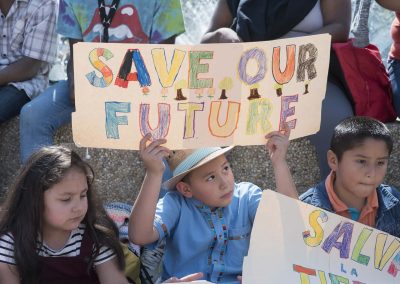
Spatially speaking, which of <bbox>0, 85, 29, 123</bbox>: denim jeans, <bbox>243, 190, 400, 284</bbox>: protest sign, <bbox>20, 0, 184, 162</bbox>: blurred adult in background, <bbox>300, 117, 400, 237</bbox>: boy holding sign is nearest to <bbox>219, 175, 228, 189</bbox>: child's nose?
<bbox>243, 190, 400, 284</bbox>: protest sign

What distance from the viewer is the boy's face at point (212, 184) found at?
3.49 metres

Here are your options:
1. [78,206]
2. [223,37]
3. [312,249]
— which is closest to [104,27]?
[223,37]

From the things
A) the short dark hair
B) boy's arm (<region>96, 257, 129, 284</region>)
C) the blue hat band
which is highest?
the short dark hair

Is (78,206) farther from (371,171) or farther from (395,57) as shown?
(395,57)

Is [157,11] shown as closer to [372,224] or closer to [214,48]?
[214,48]

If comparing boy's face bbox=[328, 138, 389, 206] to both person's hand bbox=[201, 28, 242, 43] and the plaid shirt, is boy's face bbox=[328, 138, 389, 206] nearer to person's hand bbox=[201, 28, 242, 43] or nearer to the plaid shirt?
person's hand bbox=[201, 28, 242, 43]

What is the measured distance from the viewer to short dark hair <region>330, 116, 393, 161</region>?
372 centimetres

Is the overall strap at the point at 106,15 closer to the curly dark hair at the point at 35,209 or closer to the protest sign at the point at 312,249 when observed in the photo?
the curly dark hair at the point at 35,209

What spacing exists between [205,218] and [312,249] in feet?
1.68

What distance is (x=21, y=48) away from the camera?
4.70 meters

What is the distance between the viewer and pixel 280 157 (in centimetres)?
340

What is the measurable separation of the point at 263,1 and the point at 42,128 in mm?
1256

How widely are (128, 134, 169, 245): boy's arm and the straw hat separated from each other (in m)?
0.22

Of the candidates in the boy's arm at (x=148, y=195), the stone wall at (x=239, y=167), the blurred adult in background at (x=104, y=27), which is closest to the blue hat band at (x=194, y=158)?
the boy's arm at (x=148, y=195)
